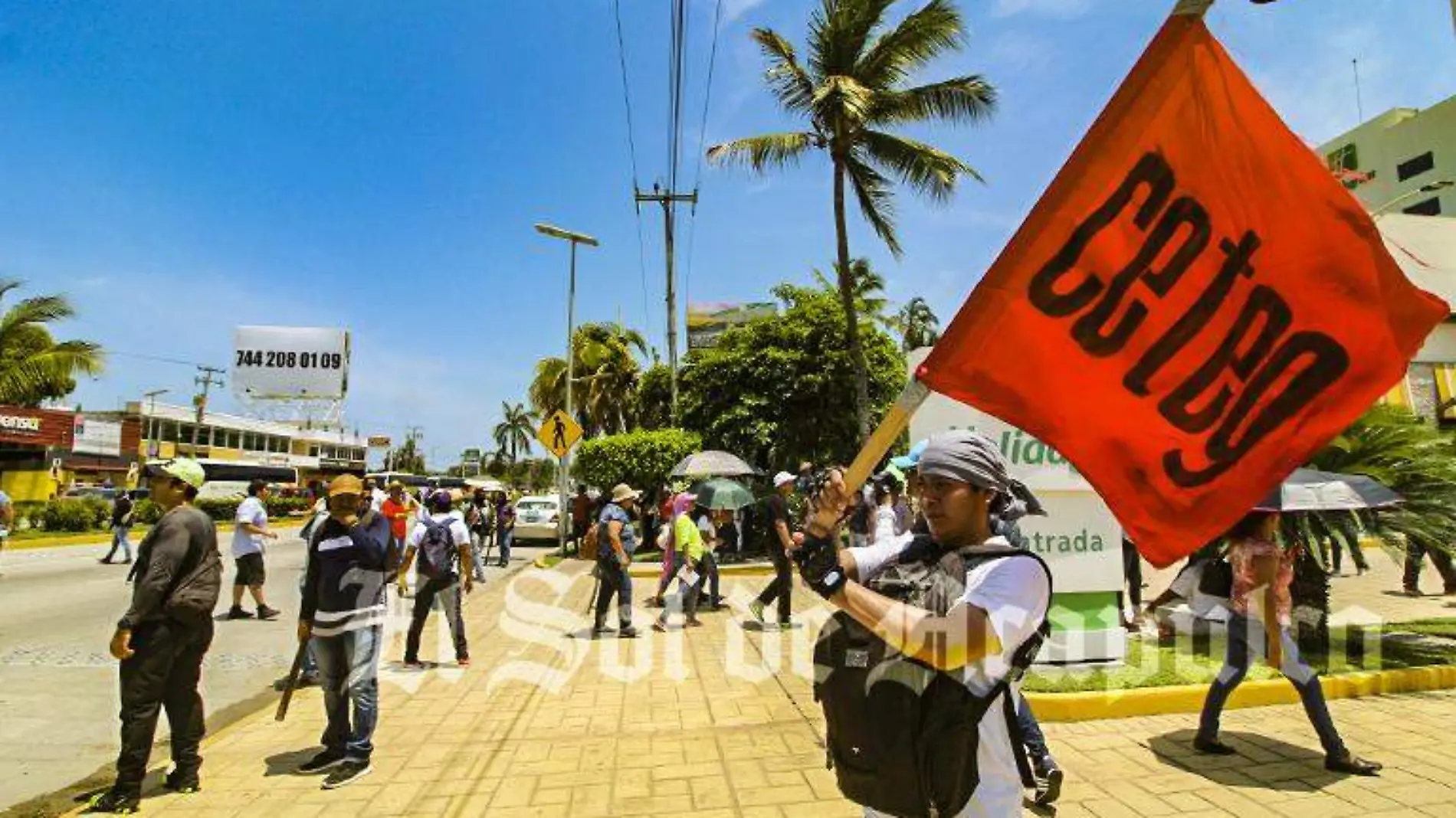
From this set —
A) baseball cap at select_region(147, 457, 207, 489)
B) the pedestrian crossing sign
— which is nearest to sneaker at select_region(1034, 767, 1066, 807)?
baseball cap at select_region(147, 457, 207, 489)

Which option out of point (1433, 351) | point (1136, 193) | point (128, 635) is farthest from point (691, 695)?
point (1433, 351)

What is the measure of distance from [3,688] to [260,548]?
3305mm

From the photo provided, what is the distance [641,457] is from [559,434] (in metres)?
5.28

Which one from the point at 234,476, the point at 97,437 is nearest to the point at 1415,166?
the point at 234,476

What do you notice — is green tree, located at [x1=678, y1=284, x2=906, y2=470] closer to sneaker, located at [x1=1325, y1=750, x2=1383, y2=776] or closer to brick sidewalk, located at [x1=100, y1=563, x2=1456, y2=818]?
brick sidewalk, located at [x1=100, y1=563, x2=1456, y2=818]

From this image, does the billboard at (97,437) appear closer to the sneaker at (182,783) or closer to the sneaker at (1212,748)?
the sneaker at (182,783)

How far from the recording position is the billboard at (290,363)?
4688 cm

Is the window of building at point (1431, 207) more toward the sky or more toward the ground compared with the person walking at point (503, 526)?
more toward the sky

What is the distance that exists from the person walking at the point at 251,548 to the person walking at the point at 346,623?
5286 millimetres

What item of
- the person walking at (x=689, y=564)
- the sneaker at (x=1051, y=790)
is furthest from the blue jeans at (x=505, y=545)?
the sneaker at (x=1051, y=790)

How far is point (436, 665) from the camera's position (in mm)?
7484

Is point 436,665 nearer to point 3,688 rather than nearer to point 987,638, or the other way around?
point 3,688

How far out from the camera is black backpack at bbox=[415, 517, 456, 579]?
23.4 ft

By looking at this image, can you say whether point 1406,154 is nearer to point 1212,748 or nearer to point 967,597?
point 1212,748
